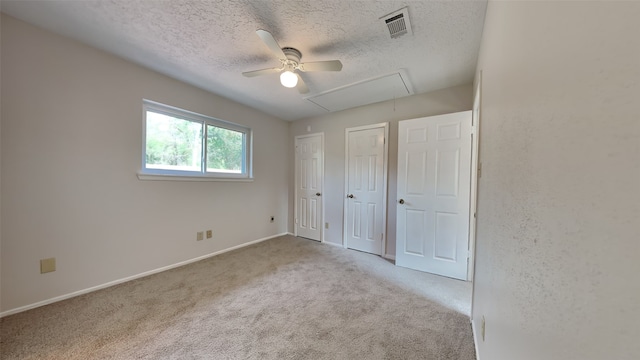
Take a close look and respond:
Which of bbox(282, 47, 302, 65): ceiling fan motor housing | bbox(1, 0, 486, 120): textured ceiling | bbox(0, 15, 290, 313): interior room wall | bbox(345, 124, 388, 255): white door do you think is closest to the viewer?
bbox(1, 0, 486, 120): textured ceiling

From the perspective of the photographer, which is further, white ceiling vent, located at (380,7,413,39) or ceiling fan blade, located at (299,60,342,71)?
ceiling fan blade, located at (299,60,342,71)

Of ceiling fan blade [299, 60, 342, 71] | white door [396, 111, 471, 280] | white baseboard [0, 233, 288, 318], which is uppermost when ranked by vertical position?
ceiling fan blade [299, 60, 342, 71]

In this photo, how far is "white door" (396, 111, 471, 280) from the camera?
2.40m

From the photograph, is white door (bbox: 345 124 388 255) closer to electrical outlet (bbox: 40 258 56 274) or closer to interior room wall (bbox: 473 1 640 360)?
interior room wall (bbox: 473 1 640 360)

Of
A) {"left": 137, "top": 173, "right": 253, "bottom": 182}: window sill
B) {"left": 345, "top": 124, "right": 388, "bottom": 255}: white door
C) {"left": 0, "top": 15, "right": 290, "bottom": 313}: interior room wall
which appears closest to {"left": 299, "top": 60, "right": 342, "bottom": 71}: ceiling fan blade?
{"left": 345, "top": 124, "right": 388, "bottom": 255}: white door

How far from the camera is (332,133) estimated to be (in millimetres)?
3656

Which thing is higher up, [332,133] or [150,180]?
[332,133]

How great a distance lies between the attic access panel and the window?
1433 mm

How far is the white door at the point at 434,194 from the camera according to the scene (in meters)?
2.40

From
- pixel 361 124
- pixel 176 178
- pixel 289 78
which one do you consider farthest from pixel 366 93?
pixel 176 178

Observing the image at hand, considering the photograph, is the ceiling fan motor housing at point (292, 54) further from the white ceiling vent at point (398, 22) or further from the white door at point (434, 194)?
the white door at point (434, 194)

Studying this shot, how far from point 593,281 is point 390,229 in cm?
282

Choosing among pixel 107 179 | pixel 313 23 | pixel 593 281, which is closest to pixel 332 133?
pixel 313 23

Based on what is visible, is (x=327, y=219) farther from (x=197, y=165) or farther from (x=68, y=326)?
(x=68, y=326)
